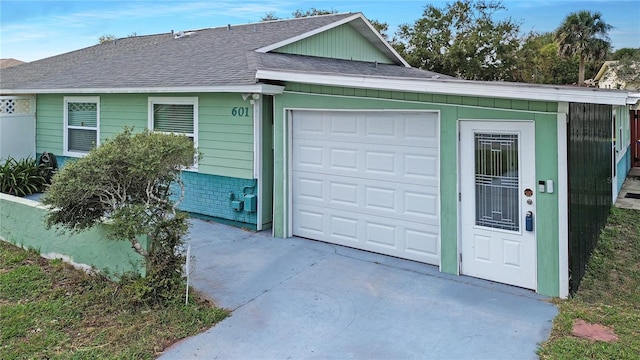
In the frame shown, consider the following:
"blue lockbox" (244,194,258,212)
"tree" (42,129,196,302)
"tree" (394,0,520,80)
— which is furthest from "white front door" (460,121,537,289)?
"tree" (394,0,520,80)

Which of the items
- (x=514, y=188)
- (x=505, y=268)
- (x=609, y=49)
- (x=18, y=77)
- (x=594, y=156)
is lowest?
(x=505, y=268)

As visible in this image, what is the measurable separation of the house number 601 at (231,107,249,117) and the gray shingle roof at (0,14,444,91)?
1.68 ft

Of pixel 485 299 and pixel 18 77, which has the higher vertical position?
pixel 18 77

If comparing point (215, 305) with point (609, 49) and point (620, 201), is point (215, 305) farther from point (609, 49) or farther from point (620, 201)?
point (609, 49)

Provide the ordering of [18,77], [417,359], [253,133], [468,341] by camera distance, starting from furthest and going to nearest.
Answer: [18,77]
[253,133]
[468,341]
[417,359]

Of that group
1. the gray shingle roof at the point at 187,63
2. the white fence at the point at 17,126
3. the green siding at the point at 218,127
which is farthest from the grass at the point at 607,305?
the white fence at the point at 17,126

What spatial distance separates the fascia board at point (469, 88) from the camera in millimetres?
4449

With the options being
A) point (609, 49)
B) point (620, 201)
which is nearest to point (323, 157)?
point (620, 201)

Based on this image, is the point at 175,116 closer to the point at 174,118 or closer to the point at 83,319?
the point at 174,118

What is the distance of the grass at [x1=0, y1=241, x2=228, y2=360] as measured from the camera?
416cm

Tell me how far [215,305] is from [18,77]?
45.9ft

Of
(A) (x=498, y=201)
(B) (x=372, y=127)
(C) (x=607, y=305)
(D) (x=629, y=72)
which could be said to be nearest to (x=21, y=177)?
(B) (x=372, y=127)

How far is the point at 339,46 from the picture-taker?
1238 centimetres

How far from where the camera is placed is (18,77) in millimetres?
14922
